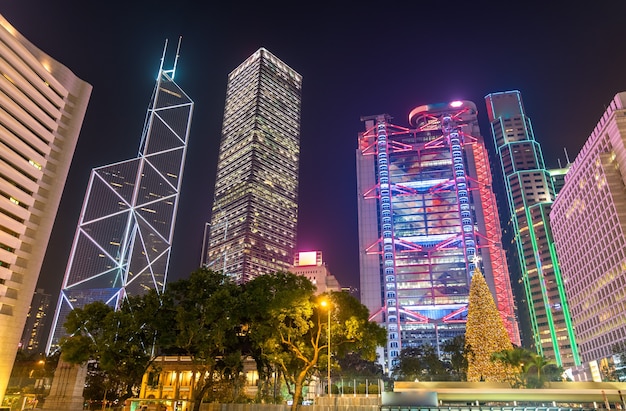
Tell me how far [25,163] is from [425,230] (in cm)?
12576

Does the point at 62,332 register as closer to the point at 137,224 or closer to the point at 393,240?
the point at 137,224

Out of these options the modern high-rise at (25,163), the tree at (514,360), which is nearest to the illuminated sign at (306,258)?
the modern high-rise at (25,163)

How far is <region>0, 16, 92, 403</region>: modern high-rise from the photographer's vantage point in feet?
184

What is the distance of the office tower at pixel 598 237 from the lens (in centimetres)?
8819

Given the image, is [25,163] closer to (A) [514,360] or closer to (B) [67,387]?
(B) [67,387]

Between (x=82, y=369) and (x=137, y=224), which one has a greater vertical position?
(x=137, y=224)

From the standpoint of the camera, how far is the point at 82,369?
1499 inches

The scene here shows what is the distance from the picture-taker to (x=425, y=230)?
15438 centimetres

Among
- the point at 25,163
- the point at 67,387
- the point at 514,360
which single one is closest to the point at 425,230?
the point at 514,360

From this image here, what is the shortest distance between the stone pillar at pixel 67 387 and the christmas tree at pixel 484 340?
3636 centimetres

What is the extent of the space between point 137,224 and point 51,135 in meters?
40.6

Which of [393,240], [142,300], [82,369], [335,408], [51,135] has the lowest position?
[335,408]

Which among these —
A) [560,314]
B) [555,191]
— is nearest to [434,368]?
[560,314]

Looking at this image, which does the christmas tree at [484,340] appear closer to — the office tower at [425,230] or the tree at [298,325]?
the tree at [298,325]
